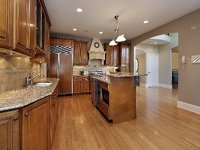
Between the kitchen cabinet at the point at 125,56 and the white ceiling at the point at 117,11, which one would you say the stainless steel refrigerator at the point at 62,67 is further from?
the kitchen cabinet at the point at 125,56

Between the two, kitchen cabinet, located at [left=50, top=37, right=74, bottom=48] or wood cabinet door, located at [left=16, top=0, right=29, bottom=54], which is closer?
wood cabinet door, located at [left=16, top=0, right=29, bottom=54]

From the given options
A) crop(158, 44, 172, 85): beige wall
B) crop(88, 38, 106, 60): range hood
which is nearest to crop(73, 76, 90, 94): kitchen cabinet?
crop(88, 38, 106, 60): range hood

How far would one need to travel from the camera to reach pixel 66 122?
114 inches

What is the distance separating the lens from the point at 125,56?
6848 millimetres

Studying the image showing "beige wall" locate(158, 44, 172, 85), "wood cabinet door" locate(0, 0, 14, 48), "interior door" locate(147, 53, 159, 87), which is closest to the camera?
"wood cabinet door" locate(0, 0, 14, 48)

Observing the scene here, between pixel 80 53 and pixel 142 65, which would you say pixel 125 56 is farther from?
pixel 142 65

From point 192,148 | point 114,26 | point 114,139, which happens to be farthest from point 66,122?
point 114,26

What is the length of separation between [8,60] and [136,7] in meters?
3.11

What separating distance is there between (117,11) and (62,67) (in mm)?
3298

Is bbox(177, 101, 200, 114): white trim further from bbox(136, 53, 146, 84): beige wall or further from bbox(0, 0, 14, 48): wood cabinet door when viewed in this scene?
bbox(136, 53, 146, 84): beige wall

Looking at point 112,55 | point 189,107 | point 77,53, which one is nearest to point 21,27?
point 189,107

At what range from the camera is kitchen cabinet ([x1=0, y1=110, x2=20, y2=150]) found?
0.98 metres

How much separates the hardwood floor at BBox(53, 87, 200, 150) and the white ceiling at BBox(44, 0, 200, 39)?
2.83m

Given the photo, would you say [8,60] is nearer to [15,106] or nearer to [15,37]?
[15,37]
